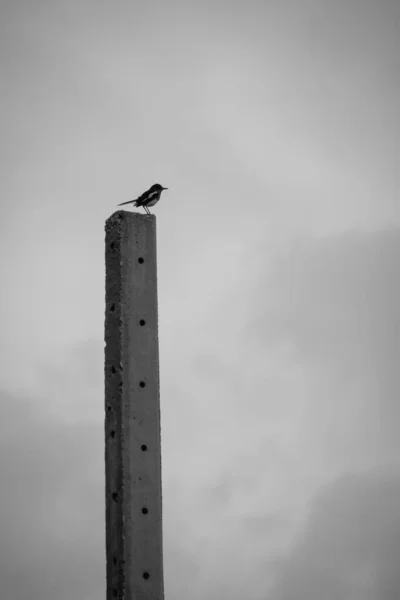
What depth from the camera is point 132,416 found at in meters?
5.73

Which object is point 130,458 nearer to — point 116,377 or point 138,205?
point 116,377

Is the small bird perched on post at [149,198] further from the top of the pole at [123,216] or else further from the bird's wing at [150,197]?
the top of the pole at [123,216]

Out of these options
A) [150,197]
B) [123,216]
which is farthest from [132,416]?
[150,197]

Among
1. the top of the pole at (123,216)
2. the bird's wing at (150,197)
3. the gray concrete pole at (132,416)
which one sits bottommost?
the gray concrete pole at (132,416)

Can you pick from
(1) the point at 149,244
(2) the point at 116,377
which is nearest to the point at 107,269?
(1) the point at 149,244

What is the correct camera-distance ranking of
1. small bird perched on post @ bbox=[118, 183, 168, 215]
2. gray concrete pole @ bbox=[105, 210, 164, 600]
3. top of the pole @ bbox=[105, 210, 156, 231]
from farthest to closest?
small bird perched on post @ bbox=[118, 183, 168, 215] < top of the pole @ bbox=[105, 210, 156, 231] < gray concrete pole @ bbox=[105, 210, 164, 600]

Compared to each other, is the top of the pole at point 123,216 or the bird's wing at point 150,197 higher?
the bird's wing at point 150,197

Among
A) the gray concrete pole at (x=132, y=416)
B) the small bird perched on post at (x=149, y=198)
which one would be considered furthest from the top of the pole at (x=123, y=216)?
the small bird perched on post at (x=149, y=198)

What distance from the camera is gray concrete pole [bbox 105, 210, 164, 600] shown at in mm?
5613

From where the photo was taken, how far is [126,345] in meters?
5.86

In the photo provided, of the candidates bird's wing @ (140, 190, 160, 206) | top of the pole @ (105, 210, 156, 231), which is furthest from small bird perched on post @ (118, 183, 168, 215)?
top of the pole @ (105, 210, 156, 231)

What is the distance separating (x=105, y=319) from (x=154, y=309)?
51cm

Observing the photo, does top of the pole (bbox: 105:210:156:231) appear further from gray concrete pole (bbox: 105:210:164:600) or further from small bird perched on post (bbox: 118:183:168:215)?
small bird perched on post (bbox: 118:183:168:215)

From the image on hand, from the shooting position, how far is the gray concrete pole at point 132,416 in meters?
5.61
